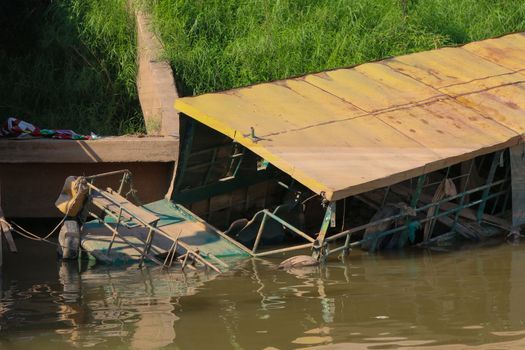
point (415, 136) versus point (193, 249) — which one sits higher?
point (415, 136)

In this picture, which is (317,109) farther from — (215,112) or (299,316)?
(299,316)

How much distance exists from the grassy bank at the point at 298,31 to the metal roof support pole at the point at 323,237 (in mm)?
5421

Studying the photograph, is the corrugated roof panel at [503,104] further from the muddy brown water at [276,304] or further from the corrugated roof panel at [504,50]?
the muddy brown water at [276,304]

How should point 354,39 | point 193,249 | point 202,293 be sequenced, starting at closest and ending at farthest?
point 202,293 → point 193,249 → point 354,39

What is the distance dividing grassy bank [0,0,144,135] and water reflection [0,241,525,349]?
4530 millimetres

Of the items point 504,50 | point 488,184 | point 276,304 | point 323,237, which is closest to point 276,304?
point 276,304

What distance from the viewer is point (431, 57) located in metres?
14.8

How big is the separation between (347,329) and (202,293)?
1.84m

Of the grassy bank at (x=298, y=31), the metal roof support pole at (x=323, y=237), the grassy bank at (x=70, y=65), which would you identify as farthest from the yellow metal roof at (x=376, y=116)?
the grassy bank at (x=70, y=65)

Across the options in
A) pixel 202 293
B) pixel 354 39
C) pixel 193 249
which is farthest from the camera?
pixel 354 39

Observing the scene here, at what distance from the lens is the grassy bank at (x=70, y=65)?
16.1m

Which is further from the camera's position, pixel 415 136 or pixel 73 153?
pixel 73 153

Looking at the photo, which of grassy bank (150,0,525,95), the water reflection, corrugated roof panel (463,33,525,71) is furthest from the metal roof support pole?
grassy bank (150,0,525,95)

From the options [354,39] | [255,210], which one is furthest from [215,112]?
[354,39]
